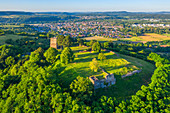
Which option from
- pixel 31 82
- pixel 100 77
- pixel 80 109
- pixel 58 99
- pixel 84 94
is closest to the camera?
pixel 80 109

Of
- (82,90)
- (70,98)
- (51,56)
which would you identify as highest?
(51,56)

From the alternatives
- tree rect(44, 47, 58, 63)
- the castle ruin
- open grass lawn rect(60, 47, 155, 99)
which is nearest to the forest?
the castle ruin

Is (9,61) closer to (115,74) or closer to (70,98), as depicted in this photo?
(70,98)

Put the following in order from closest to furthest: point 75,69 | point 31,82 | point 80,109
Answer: point 80,109 → point 31,82 → point 75,69

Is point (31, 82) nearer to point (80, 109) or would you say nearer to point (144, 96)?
point (80, 109)

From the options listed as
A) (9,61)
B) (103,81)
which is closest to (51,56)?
(9,61)

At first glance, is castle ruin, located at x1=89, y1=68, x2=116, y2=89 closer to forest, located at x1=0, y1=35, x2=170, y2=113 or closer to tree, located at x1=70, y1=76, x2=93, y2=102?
forest, located at x1=0, y1=35, x2=170, y2=113

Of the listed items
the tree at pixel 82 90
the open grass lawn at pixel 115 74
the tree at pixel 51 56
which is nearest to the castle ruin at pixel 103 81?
the open grass lawn at pixel 115 74

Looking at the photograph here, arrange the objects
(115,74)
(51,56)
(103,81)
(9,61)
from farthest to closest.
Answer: (9,61) < (51,56) < (115,74) < (103,81)

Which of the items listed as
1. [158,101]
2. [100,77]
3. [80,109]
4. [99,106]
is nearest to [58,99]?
[80,109]

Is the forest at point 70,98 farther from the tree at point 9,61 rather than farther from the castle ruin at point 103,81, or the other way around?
the tree at point 9,61

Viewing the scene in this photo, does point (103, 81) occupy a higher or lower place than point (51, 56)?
lower
